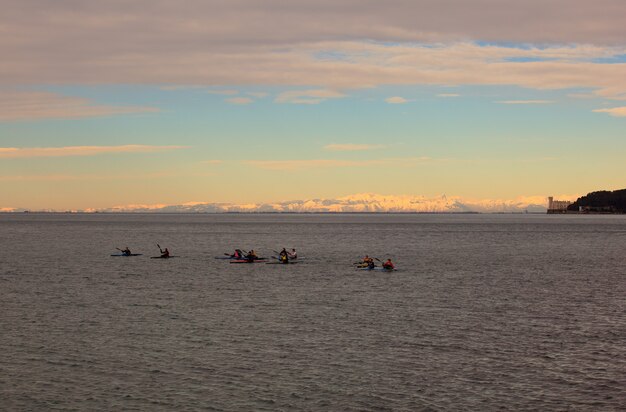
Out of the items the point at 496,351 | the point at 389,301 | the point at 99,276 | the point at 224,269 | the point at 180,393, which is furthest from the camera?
the point at 224,269

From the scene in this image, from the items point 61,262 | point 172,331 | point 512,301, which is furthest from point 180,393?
point 61,262

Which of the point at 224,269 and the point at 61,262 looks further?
the point at 61,262

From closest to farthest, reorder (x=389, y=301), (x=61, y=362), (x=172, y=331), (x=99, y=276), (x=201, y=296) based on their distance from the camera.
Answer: (x=61, y=362) < (x=172, y=331) < (x=389, y=301) < (x=201, y=296) < (x=99, y=276)

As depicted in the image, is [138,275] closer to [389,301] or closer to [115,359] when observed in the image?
[389,301]

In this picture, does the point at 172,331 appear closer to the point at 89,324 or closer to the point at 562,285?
the point at 89,324

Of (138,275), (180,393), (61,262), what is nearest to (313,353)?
(180,393)

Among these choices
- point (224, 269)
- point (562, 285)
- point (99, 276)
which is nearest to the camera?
point (562, 285)

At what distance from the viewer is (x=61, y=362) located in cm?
3884

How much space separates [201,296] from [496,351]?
32634mm

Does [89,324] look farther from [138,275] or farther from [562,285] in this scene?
[562,285]

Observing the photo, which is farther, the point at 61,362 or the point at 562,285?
the point at 562,285

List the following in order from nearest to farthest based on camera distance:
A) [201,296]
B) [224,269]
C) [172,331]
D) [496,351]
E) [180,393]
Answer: [180,393]
[496,351]
[172,331]
[201,296]
[224,269]

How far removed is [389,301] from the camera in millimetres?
62781

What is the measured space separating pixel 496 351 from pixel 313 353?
10.4m
